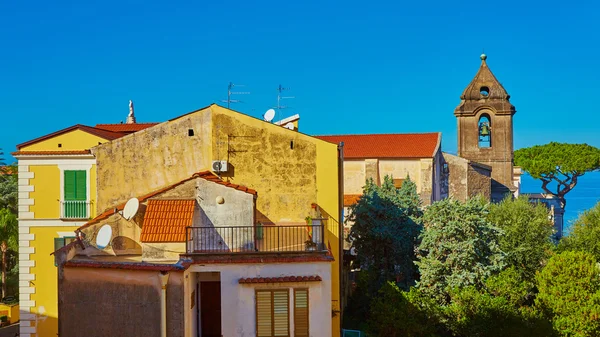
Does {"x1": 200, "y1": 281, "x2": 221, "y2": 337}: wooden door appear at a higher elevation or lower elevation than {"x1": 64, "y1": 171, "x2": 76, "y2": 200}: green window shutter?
lower

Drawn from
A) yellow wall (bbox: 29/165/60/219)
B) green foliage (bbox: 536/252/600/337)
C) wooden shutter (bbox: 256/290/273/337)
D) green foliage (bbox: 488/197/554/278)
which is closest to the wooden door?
wooden shutter (bbox: 256/290/273/337)

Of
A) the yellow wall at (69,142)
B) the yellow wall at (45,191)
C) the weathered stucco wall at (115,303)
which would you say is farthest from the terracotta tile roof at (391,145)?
the weathered stucco wall at (115,303)

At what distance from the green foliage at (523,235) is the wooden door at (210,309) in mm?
16832

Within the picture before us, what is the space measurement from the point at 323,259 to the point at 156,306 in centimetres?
481

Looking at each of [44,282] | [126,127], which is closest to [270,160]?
[44,282]

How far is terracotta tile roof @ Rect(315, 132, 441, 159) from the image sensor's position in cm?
5069

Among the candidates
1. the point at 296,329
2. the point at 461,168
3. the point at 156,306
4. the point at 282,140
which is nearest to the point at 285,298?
the point at 296,329

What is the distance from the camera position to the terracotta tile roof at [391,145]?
5069 cm

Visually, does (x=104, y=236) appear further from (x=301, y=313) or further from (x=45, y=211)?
(x=45, y=211)

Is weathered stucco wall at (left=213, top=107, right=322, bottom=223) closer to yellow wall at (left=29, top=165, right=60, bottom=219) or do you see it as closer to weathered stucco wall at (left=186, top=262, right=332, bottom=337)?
weathered stucco wall at (left=186, top=262, right=332, bottom=337)

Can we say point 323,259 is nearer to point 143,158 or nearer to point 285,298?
point 285,298

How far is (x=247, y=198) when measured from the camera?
20.9m

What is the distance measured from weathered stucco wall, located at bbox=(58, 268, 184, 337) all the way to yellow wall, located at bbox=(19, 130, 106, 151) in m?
11.5

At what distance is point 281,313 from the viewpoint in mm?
18297
